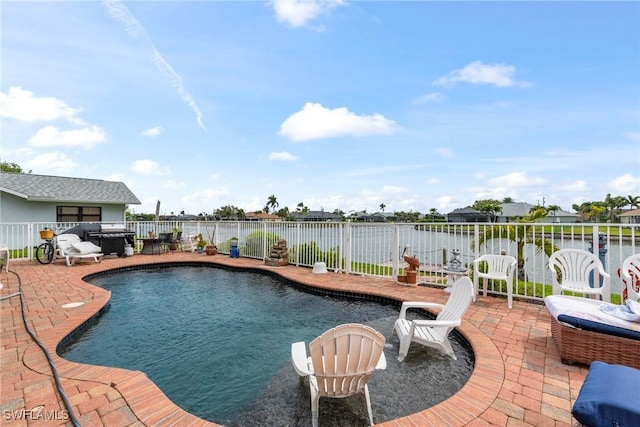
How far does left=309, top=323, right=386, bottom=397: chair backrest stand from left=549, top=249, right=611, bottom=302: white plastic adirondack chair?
3251 mm

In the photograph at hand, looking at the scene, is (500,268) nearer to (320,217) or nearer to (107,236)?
(107,236)

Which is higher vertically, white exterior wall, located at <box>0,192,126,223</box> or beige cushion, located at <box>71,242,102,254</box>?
white exterior wall, located at <box>0,192,126,223</box>

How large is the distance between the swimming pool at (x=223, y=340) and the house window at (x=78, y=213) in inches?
391

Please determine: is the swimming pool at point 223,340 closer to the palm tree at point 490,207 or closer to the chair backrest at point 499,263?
the chair backrest at point 499,263

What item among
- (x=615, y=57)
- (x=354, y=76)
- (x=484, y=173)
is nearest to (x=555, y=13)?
(x=615, y=57)

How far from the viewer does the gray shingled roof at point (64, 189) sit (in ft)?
40.8

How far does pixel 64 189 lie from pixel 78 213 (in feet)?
4.30

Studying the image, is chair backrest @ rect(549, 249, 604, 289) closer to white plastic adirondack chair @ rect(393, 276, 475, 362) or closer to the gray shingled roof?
white plastic adirondack chair @ rect(393, 276, 475, 362)

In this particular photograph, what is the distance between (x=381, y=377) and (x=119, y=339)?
3449mm

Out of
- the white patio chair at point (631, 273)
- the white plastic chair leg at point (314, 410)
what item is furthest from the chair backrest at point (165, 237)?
the white patio chair at point (631, 273)

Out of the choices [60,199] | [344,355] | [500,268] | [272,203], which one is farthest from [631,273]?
[272,203]

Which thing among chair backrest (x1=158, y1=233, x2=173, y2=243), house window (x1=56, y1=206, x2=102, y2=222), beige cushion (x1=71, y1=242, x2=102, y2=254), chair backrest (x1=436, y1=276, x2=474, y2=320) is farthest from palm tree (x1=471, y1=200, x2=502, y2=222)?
beige cushion (x1=71, y1=242, x2=102, y2=254)

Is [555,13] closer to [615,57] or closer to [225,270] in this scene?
[615,57]

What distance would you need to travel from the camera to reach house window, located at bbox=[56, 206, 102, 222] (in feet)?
44.8
